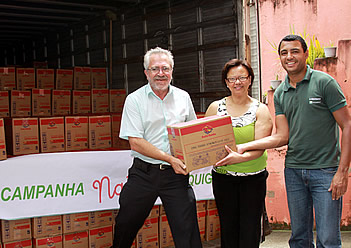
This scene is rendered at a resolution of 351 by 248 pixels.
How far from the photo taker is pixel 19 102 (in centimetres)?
527

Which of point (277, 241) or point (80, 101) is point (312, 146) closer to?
point (277, 241)

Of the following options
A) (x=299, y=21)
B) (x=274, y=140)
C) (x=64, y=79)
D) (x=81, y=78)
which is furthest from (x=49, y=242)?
(x=299, y=21)

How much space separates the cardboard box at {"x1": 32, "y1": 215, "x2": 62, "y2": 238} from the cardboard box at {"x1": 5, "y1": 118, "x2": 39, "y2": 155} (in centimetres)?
70

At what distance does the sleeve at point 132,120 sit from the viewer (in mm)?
3047

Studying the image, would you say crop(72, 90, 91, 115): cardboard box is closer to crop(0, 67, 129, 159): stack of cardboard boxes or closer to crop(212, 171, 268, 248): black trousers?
crop(0, 67, 129, 159): stack of cardboard boxes

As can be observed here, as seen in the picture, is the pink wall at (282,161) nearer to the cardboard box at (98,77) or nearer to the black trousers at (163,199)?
the black trousers at (163,199)

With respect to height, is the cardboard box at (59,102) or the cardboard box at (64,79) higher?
the cardboard box at (64,79)

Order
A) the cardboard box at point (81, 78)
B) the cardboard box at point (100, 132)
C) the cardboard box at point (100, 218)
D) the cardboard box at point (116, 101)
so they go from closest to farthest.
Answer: the cardboard box at point (100, 218) < the cardboard box at point (100, 132) < the cardboard box at point (116, 101) < the cardboard box at point (81, 78)

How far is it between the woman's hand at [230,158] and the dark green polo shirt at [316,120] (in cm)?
41

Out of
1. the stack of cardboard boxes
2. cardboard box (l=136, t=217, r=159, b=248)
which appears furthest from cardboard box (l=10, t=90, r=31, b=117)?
cardboard box (l=136, t=217, r=159, b=248)

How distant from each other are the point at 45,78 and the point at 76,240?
10.3ft

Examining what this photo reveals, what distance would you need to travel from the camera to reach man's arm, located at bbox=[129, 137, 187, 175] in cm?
289

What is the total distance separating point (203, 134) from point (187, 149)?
16cm

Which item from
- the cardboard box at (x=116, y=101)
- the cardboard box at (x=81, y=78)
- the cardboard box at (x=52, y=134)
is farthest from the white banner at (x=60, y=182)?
the cardboard box at (x=81, y=78)
